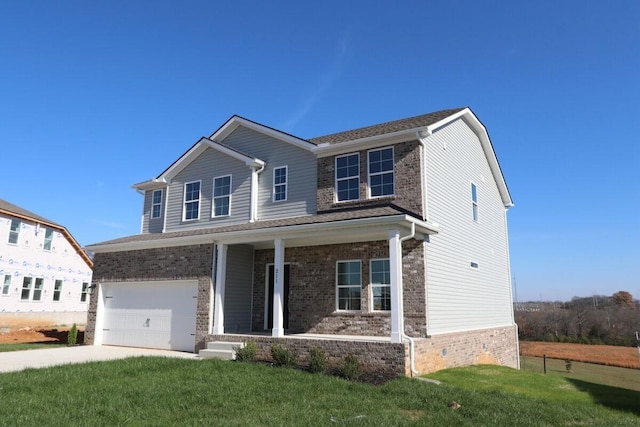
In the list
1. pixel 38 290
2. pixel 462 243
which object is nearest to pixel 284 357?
pixel 462 243

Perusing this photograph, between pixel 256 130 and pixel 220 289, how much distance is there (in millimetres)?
6154

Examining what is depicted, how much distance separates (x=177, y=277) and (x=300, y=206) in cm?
482

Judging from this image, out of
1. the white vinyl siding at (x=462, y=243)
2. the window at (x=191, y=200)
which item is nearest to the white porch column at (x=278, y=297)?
the white vinyl siding at (x=462, y=243)

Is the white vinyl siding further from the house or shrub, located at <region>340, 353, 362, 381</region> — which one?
shrub, located at <region>340, 353, 362, 381</region>

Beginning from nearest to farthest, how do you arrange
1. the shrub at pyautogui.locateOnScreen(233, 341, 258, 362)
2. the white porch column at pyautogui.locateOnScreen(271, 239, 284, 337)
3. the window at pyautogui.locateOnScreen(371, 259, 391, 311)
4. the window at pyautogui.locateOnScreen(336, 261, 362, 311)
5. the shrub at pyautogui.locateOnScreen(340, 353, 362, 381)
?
the shrub at pyautogui.locateOnScreen(340, 353, 362, 381) < the shrub at pyautogui.locateOnScreen(233, 341, 258, 362) < the white porch column at pyautogui.locateOnScreen(271, 239, 284, 337) < the window at pyautogui.locateOnScreen(371, 259, 391, 311) < the window at pyautogui.locateOnScreen(336, 261, 362, 311)

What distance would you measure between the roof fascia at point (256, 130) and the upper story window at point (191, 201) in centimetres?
203

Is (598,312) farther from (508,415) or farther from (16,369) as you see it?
(16,369)

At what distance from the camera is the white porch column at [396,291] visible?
36.7 ft

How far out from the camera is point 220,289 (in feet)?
48.5

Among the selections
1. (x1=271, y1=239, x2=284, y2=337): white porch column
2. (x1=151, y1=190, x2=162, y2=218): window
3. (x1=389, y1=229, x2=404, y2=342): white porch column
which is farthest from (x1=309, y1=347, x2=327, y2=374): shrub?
(x1=151, y1=190, x2=162, y2=218): window

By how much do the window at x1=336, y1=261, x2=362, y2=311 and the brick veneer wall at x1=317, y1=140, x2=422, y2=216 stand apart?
6.17ft

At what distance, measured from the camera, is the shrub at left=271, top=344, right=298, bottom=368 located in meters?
11.7

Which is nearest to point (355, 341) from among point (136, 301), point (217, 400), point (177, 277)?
point (217, 400)

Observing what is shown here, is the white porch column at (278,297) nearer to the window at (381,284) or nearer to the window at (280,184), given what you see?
the window at (381,284)
